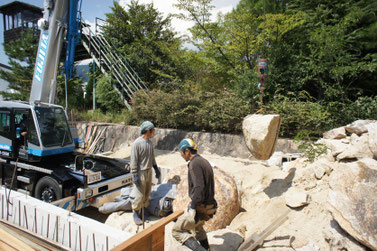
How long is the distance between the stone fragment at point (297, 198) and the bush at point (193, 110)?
4153 millimetres

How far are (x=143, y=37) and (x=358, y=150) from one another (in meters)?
13.1

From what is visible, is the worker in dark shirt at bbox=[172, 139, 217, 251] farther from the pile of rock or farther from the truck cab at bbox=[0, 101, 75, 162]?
the truck cab at bbox=[0, 101, 75, 162]

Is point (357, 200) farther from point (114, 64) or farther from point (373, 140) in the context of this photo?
point (114, 64)

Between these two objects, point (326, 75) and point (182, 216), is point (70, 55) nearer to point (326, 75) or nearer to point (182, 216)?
point (182, 216)

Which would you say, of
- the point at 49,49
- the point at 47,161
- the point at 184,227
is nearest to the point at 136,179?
the point at 184,227

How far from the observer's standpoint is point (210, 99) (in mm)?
9109

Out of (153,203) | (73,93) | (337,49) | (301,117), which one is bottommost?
(153,203)

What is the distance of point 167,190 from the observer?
490 centimetres

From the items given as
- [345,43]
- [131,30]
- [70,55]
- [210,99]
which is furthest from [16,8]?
[345,43]

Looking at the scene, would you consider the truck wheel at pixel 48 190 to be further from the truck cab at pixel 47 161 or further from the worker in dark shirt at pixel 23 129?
the worker in dark shirt at pixel 23 129

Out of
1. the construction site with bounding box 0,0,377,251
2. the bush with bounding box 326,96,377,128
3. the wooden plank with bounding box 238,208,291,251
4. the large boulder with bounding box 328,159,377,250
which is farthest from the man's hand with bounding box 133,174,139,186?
the bush with bounding box 326,96,377,128

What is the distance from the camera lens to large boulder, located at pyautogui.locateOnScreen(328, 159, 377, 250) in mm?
2758

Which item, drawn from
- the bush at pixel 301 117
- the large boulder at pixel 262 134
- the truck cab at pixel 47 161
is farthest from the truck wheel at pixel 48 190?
the bush at pixel 301 117

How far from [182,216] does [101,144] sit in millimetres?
8949
